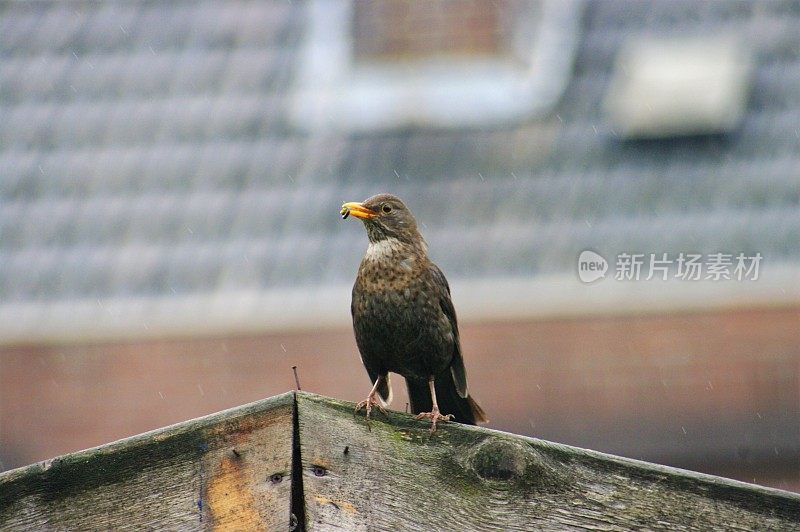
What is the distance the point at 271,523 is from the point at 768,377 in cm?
476

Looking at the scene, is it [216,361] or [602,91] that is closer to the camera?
[216,361]

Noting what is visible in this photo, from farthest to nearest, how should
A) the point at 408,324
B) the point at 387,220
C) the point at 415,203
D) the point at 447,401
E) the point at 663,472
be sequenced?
1. the point at 415,203
2. the point at 387,220
3. the point at 447,401
4. the point at 408,324
5. the point at 663,472

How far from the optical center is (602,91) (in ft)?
23.2

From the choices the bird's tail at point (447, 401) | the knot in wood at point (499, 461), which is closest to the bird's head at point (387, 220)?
the bird's tail at point (447, 401)

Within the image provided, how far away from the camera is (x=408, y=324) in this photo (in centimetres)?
411

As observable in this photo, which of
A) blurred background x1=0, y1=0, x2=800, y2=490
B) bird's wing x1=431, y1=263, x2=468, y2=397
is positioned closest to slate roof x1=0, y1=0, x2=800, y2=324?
blurred background x1=0, y1=0, x2=800, y2=490

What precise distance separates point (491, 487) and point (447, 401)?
6.89 feet

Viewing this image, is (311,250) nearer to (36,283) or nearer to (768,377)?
(36,283)

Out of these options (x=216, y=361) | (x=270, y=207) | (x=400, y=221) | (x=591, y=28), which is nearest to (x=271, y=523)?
(x=400, y=221)

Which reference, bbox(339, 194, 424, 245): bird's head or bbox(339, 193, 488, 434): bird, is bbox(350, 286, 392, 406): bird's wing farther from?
bbox(339, 194, 424, 245): bird's head

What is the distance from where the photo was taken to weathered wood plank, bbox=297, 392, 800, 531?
81.7 inches

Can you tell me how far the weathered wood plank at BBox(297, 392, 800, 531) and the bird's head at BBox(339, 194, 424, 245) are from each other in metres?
2.15

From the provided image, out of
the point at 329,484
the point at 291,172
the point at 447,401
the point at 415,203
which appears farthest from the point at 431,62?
the point at 329,484

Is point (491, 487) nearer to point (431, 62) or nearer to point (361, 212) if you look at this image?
point (361, 212)
